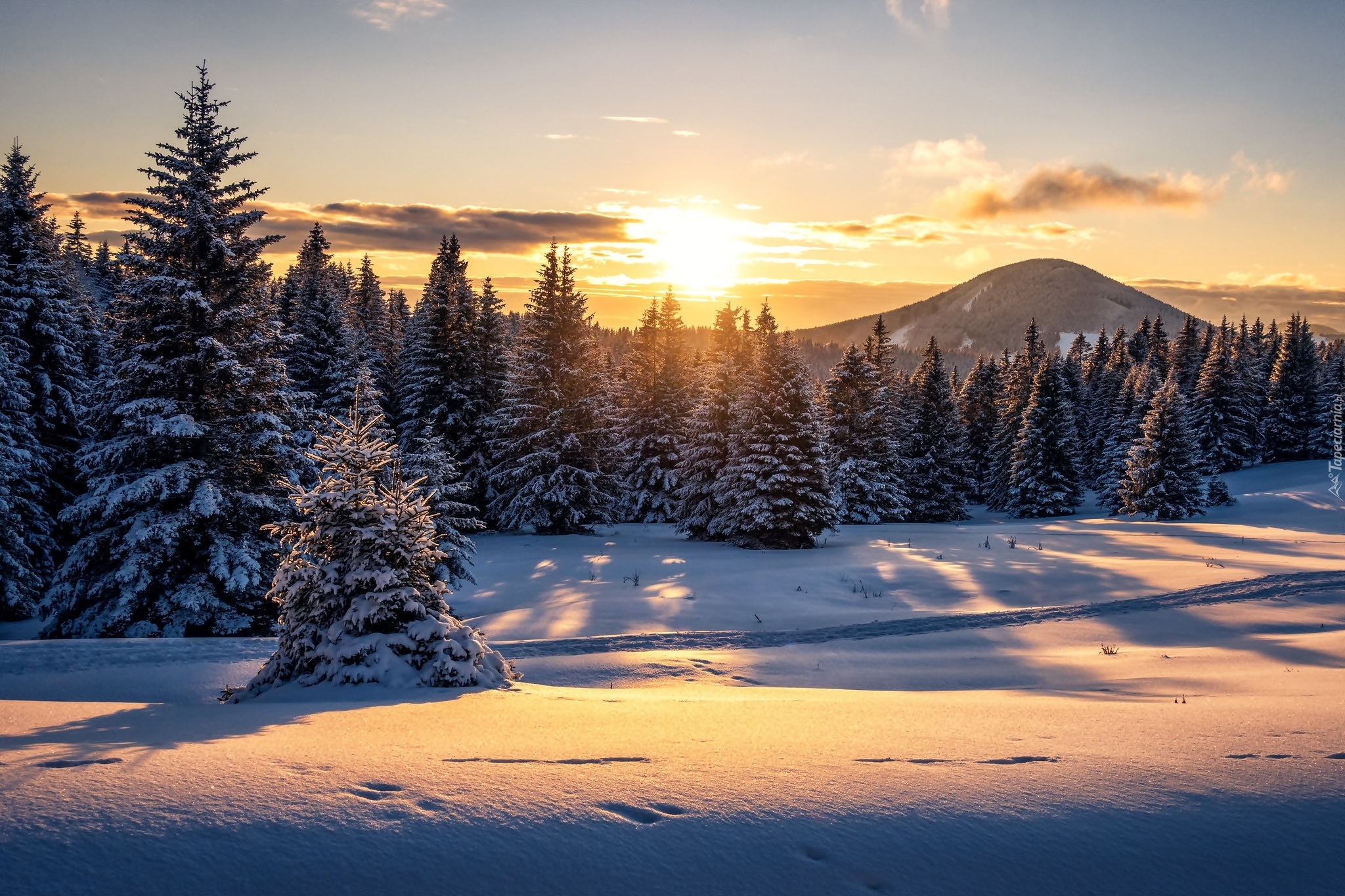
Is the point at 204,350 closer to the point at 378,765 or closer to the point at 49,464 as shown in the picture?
the point at 49,464

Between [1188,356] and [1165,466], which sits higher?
[1188,356]

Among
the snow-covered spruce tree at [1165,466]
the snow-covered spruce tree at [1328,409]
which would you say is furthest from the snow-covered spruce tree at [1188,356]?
the snow-covered spruce tree at [1165,466]

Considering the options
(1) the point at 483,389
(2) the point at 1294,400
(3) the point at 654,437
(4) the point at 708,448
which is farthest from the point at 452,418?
(2) the point at 1294,400

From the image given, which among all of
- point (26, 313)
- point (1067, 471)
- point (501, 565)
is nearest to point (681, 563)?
point (501, 565)

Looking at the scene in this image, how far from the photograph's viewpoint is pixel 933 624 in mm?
14172

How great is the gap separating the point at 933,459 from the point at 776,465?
25.3 m

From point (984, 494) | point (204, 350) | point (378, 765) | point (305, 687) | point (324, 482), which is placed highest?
point (204, 350)

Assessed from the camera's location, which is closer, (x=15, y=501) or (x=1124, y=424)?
(x=15, y=501)

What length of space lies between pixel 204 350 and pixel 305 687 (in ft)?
37.7

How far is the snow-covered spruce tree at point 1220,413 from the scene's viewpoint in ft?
197

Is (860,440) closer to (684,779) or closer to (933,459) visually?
(933,459)

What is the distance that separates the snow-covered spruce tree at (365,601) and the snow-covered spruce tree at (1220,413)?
220 ft

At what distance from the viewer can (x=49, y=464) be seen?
75.2ft

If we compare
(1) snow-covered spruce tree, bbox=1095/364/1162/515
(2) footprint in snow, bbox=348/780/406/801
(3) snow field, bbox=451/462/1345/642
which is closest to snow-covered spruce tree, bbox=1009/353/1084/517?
(1) snow-covered spruce tree, bbox=1095/364/1162/515
